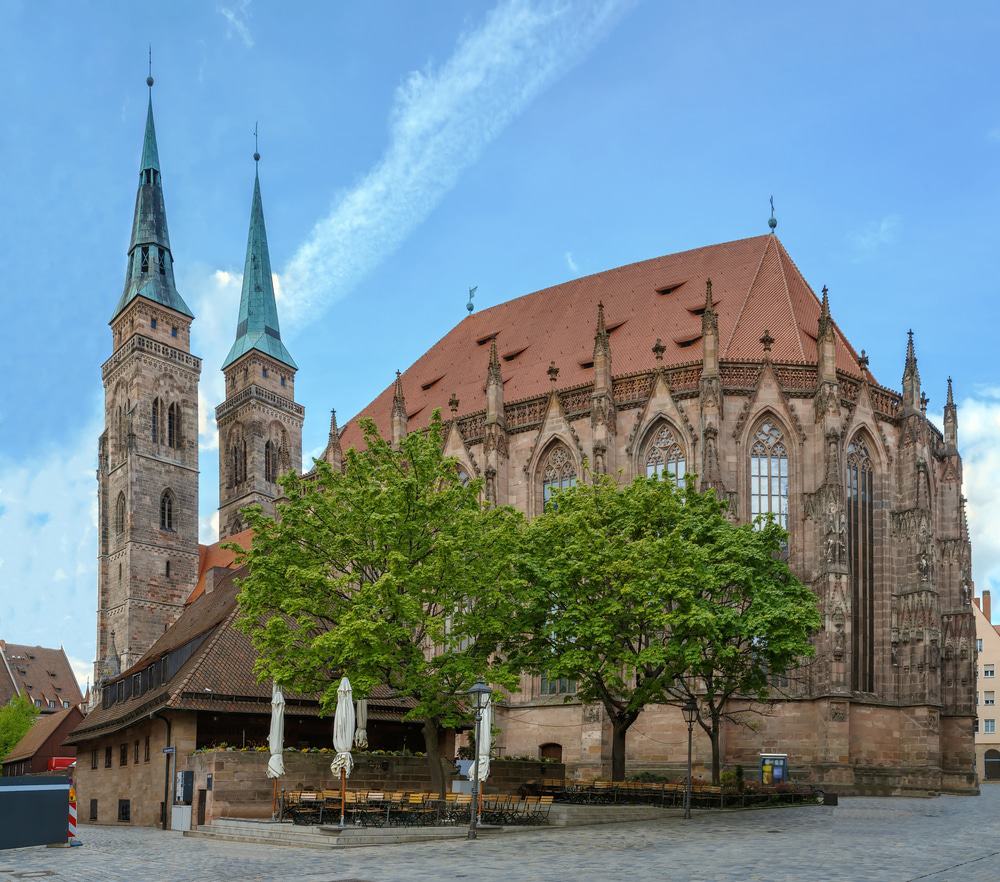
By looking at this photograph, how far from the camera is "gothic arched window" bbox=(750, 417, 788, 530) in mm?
43625

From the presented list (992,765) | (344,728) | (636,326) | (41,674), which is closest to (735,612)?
(344,728)

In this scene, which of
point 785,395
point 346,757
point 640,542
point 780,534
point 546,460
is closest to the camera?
point 346,757

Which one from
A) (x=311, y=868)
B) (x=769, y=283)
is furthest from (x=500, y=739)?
(x=311, y=868)

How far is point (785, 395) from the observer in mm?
44000

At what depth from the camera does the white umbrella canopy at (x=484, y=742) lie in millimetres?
23922

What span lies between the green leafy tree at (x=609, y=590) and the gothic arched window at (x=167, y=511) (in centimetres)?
5513

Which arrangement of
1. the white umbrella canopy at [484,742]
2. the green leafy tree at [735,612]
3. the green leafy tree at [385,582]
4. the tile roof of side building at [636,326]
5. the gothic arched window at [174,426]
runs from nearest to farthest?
the white umbrella canopy at [484,742]
the green leafy tree at [385,582]
the green leafy tree at [735,612]
the tile roof of side building at [636,326]
the gothic arched window at [174,426]

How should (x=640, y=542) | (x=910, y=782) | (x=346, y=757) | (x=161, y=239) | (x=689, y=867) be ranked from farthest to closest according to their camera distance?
(x=161, y=239)
(x=910, y=782)
(x=640, y=542)
(x=346, y=757)
(x=689, y=867)

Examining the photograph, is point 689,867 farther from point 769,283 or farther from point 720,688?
point 769,283

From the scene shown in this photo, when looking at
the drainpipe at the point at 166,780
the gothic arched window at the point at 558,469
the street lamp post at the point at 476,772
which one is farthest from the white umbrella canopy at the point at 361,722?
the gothic arched window at the point at 558,469

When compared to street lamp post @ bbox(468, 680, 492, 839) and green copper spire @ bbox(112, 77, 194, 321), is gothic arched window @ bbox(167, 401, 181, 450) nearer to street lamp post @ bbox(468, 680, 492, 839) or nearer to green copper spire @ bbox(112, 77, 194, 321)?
green copper spire @ bbox(112, 77, 194, 321)

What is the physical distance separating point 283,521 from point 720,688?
13.7m

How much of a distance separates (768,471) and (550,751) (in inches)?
527

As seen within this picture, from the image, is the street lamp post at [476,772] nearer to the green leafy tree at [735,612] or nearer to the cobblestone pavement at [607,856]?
the cobblestone pavement at [607,856]
